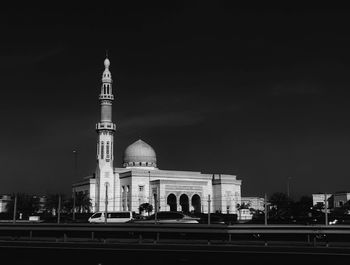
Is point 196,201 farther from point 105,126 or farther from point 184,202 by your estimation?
point 105,126

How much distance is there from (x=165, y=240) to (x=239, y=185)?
6848 centimetres

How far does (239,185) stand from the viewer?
8950 cm

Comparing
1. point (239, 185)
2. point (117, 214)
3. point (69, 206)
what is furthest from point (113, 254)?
point (239, 185)

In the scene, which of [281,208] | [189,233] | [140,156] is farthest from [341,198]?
[189,233]

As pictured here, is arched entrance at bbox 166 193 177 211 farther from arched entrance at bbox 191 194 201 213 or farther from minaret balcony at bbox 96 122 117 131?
minaret balcony at bbox 96 122 117 131

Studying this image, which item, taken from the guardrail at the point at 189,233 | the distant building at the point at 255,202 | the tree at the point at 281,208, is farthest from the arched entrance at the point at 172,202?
the guardrail at the point at 189,233

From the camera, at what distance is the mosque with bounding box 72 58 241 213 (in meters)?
79.5

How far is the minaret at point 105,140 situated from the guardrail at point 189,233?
54.7m

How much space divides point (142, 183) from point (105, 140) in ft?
29.6

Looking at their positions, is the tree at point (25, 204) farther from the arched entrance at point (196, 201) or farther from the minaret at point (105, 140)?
the arched entrance at point (196, 201)

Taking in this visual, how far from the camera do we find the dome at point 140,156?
297 ft

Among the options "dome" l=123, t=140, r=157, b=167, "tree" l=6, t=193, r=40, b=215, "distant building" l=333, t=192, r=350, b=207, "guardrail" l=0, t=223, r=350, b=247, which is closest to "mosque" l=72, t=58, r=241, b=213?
"dome" l=123, t=140, r=157, b=167

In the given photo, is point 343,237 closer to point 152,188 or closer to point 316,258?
point 316,258

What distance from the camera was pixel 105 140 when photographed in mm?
80812
